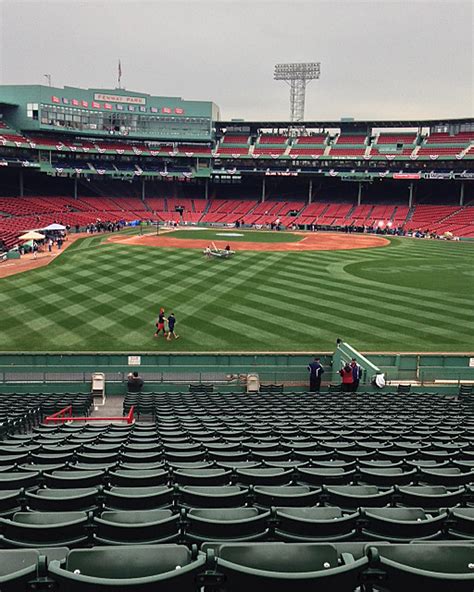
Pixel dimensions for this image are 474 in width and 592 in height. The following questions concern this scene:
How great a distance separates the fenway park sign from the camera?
316ft

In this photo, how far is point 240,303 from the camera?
32.0 metres

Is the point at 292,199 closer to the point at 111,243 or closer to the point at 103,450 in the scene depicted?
the point at 111,243

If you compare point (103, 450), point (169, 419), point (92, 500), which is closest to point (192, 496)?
point (92, 500)

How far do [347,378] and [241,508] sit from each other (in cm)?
1455

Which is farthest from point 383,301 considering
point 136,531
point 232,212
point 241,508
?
point 232,212

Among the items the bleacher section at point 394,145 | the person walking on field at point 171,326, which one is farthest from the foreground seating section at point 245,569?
the bleacher section at point 394,145

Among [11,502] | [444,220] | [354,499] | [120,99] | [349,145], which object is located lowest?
[11,502]

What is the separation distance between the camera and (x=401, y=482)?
20.1 feet

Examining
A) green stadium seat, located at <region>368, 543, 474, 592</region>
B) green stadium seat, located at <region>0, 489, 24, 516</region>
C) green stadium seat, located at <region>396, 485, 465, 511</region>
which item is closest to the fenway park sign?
green stadium seat, located at <region>0, 489, 24, 516</region>

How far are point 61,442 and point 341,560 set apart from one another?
6794 millimetres

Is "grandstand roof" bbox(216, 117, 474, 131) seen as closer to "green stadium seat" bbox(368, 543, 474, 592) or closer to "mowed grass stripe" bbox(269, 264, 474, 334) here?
"mowed grass stripe" bbox(269, 264, 474, 334)

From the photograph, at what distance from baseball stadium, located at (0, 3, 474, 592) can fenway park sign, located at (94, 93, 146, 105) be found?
18.5 metres

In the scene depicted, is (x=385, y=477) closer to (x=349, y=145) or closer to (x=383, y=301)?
(x=383, y=301)

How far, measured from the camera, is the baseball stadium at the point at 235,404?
3.25m
